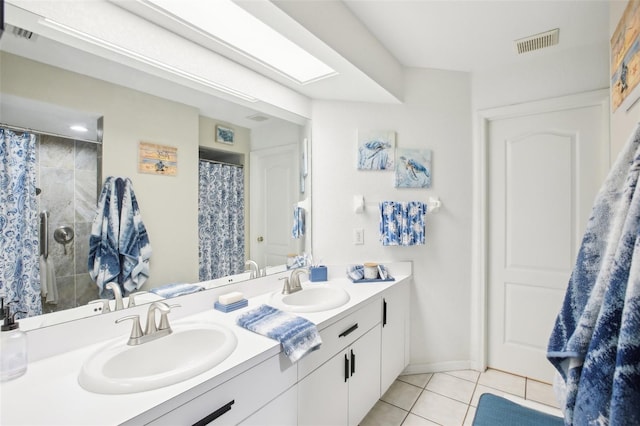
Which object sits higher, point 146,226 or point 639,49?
point 639,49

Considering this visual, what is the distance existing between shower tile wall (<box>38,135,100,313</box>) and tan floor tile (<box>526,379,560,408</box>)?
2768 mm

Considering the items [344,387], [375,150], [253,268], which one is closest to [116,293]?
[253,268]

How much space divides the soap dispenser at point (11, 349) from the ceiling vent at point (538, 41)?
297 cm

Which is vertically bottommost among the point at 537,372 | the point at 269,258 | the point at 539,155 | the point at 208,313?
the point at 537,372

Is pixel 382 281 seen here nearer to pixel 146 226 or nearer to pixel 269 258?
pixel 269 258

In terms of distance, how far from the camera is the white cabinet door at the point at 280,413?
3.53 feet

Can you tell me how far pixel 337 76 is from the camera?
1850mm

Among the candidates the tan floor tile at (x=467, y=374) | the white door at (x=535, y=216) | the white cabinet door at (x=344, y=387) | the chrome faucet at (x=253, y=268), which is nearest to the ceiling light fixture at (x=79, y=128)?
the chrome faucet at (x=253, y=268)

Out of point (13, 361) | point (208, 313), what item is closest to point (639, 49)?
point (208, 313)

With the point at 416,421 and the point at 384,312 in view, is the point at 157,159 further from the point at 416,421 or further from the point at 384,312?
the point at 416,421

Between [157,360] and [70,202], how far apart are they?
70 centimetres

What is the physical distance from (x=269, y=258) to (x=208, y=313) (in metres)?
0.55

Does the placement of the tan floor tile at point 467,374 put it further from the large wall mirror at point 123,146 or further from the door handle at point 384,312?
the large wall mirror at point 123,146

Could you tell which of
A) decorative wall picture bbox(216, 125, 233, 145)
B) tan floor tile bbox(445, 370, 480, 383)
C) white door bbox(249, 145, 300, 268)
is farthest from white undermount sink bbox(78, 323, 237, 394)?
tan floor tile bbox(445, 370, 480, 383)
